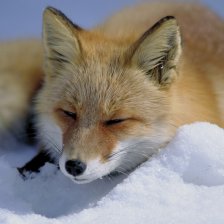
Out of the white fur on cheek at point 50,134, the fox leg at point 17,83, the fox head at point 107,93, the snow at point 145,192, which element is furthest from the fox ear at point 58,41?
the fox leg at point 17,83

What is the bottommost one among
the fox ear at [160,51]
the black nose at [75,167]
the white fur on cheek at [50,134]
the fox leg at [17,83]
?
the fox leg at [17,83]

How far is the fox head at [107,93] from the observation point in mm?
3172

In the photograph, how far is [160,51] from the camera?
11.2 feet

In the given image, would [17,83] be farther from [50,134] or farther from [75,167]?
[75,167]

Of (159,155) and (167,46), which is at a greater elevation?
(167,46)

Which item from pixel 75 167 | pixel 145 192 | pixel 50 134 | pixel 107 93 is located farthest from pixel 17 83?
pixel 145 192

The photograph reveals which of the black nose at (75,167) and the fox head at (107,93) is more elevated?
the fox head at (107,93)

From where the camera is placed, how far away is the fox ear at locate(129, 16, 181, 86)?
329cm

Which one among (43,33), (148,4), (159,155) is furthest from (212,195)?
(148,4)

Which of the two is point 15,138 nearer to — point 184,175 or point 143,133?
point 143,133

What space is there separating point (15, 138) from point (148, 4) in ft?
8.63

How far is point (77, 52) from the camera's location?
349cm

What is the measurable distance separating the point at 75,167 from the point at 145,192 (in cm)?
43

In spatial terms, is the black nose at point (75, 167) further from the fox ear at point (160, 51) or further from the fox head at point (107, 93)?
the fox ear at point (160, 51)
